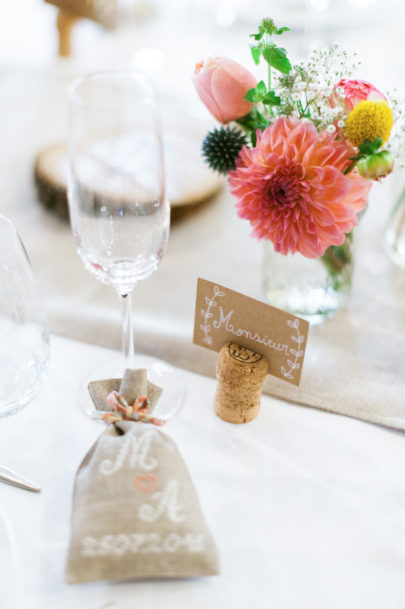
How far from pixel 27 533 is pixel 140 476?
113mm

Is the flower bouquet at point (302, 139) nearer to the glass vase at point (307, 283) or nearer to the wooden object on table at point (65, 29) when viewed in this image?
the glass vase at point (307, 283)

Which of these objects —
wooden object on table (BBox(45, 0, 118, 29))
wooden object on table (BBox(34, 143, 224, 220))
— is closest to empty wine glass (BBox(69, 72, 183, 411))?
wooden object on table (BBox(34, 143, 224, 220))

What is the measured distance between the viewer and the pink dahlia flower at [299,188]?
1.84 ft

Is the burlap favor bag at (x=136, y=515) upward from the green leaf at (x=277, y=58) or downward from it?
downward

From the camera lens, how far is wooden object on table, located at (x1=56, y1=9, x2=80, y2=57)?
5.16 feet

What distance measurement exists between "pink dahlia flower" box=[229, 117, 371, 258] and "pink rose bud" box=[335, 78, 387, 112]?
4 centimetres

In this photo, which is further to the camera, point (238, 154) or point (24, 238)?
point (24, 238)

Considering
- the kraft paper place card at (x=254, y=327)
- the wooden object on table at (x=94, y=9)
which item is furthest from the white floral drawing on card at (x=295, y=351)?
the wooden object on table at (x=94, y=9)

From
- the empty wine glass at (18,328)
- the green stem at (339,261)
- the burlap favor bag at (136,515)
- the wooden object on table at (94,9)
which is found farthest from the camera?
the wooden object on table at (94,9)

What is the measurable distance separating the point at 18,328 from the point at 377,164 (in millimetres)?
397

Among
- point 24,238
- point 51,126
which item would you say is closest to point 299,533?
point 24,238

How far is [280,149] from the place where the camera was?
1.87 ft

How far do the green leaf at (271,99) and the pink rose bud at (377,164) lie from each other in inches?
4.6

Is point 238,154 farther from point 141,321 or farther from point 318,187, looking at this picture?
point 141,321
